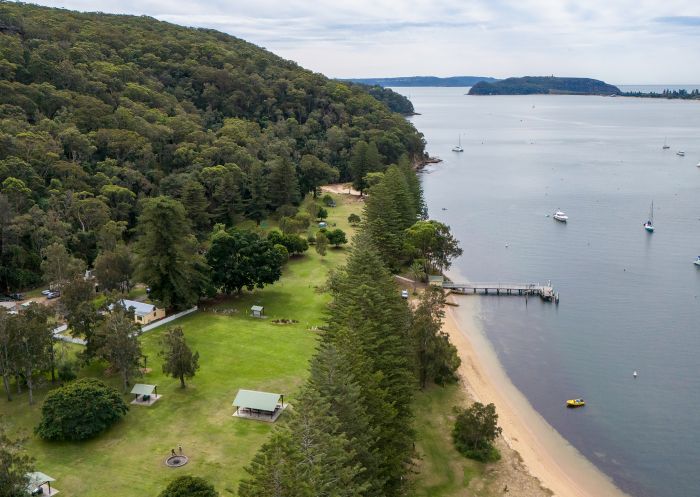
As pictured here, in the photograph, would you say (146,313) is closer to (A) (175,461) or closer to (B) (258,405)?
(B) (258,405)

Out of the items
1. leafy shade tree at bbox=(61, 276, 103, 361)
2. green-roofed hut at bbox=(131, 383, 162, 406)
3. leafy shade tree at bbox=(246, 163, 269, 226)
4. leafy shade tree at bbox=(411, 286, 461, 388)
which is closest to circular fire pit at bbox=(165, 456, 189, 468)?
green-roofed hut at bbox=(131, 383, 162, 406)

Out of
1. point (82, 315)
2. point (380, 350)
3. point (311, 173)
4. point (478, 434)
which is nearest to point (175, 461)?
point (380, 350)

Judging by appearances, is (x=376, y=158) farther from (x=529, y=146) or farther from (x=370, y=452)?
(x=529, y=146)

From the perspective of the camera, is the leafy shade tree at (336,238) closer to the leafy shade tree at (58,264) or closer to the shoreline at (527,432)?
the shoreline at (527,432)

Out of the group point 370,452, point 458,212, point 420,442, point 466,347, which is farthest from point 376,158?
point 370,452

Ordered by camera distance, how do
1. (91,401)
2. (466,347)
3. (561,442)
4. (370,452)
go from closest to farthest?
1. (370,452)
2. (91,401)
3. (561,442)
4. (466,347)

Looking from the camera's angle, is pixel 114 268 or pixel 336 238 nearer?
pixel 114 268
